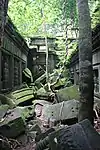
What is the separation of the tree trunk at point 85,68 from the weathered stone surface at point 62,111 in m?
2.31

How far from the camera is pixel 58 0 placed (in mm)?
14789

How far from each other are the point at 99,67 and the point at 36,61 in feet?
37.4

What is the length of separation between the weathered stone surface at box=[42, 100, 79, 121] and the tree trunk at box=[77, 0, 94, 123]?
2310 millimetres

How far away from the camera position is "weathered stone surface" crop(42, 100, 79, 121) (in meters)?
6.63

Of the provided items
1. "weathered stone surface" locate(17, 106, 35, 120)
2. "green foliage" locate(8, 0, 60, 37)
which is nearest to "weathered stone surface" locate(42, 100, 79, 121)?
"weathered stone surface" locate(17, 106, 35, 120)

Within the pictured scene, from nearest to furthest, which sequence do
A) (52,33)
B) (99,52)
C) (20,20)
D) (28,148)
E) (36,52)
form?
1. (28,148)
2. (99,52)
3. (20,20)
4. (36,52)
5. (52,33)

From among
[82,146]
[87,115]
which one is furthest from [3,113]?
[82,146]

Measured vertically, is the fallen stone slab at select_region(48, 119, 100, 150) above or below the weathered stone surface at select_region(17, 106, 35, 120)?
above

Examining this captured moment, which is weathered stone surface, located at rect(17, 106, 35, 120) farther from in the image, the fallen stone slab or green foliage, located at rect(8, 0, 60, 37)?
green foliage, located at rect(8, 0, 60, 37)

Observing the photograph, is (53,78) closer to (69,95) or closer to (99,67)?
(69,95)

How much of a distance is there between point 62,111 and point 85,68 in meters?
2.93

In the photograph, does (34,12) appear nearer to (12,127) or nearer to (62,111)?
(62,111)

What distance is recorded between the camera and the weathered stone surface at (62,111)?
6633 mm

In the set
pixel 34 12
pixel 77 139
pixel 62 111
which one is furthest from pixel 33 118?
pixel 34 12
